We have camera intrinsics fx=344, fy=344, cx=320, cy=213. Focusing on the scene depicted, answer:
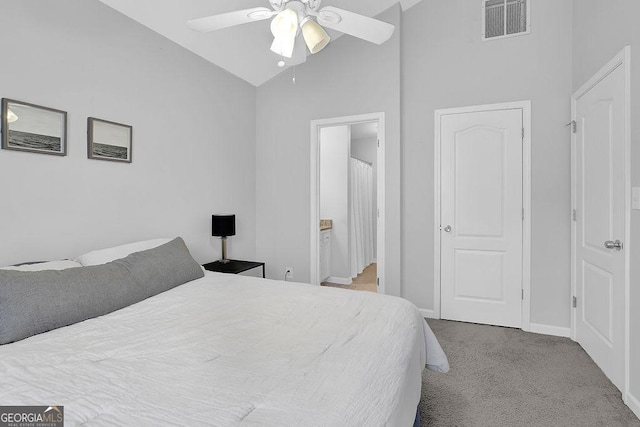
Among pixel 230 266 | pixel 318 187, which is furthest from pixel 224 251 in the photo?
pixel 318 187

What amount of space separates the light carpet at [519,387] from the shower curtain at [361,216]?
2.42 metres

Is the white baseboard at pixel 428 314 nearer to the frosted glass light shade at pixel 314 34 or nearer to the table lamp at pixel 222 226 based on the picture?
the table lamp at pixel 222 226

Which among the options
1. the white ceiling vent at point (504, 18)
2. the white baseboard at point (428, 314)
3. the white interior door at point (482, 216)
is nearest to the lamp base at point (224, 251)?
the white baseboard at point (428, 314)

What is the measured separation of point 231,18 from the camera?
195 centimetres

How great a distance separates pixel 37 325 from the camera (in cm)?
147

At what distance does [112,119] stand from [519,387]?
330 cm

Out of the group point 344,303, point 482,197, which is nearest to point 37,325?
point 344,303

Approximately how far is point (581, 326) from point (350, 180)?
310 cm

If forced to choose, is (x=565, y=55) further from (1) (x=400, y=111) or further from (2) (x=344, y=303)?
(2) (x=344, y=303)

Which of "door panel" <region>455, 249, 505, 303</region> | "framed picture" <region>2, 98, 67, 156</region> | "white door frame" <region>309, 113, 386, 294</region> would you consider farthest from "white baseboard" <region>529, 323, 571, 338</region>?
"framed picture" <region>2, 98, 67, 156</region>

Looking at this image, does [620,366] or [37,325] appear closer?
[37,325]

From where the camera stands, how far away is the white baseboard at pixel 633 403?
1.91m

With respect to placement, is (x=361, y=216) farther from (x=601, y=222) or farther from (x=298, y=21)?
(x=298, y=21)

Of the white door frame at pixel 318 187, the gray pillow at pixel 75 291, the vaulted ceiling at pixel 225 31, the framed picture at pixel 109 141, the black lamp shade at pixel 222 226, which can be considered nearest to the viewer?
the gray pillow at pixel 75 291
